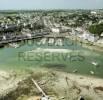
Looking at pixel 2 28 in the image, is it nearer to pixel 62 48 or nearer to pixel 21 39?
pixel 21 39

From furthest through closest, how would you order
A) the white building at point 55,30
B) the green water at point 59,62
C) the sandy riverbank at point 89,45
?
the white building at point 55,30
the sandy riverbank at point 89,45
the green water at point 59,62

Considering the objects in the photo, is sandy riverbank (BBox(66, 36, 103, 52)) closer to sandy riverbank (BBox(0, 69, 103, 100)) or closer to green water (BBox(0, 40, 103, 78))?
green water (BBox(0, 40, 103, 78))

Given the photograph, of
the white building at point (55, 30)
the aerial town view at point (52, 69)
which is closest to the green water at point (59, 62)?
the aerial town view at point (52, 69)

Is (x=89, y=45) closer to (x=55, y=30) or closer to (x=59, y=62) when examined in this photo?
(x=59, y=62)

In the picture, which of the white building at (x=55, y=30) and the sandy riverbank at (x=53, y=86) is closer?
the sandy riverbank at (x=53, y=86)

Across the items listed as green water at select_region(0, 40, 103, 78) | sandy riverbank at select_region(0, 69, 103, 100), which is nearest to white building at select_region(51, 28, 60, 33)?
green water at select_region(0, 40, 103, 78)

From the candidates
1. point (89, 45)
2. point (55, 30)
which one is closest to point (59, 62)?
point (89, 45)

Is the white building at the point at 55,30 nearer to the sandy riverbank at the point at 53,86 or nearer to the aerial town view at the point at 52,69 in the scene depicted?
the aerial town view at the point at 52,69

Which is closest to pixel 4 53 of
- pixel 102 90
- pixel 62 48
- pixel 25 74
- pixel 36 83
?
pixel 62 48
